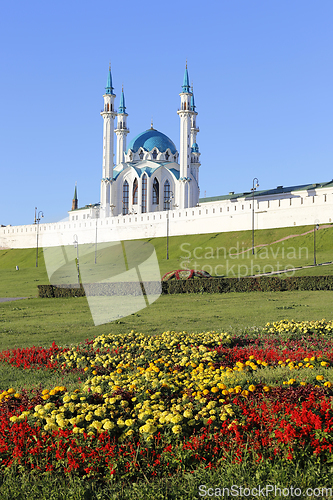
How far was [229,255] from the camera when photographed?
1624 inches

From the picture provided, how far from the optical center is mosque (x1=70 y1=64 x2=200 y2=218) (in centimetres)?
7081

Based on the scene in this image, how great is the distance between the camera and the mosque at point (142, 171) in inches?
2788

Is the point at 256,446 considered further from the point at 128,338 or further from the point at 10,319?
the point at 10,319

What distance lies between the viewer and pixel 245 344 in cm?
884

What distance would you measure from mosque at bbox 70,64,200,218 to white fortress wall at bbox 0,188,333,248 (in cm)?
574

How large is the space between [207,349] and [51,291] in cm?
1557

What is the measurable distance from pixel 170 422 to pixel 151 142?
7852 cm

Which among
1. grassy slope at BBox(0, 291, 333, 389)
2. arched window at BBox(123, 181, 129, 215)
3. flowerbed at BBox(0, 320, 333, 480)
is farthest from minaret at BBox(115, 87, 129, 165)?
flowerbed at BBox(0, 320, 333, 480)

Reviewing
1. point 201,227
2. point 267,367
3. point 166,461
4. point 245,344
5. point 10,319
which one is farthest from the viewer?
point 201,227

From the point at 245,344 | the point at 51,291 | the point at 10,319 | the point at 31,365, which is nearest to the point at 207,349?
the point at 245,344

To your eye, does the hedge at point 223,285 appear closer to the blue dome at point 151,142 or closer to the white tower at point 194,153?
the white tower at point 194,153

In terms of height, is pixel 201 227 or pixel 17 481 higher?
pixel 201 227

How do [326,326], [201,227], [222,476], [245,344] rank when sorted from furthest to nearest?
[201,227] < [326,326] < [245,344] < [222,476]

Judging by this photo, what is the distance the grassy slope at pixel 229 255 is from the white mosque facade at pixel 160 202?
2.83 m
